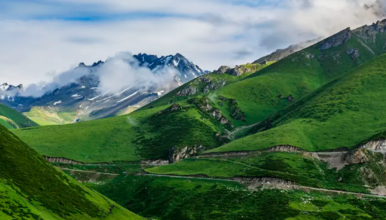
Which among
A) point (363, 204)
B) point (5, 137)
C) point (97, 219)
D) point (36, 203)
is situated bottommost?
point (363, 204)

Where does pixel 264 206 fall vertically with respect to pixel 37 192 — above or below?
below

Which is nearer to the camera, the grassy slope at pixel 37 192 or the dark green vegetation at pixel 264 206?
the grassy slope at pixel 37 192

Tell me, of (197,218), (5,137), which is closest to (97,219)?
(5,137)

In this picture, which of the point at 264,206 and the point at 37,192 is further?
the point at 264,206

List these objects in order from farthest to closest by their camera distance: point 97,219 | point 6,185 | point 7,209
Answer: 1. point 97,219
2. point 6,185
3. point 7,209

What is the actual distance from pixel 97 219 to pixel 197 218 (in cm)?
6238

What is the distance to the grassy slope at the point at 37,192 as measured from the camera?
325ft

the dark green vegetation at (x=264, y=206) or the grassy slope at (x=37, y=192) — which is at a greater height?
the grassy slope at (x=37, y=192)

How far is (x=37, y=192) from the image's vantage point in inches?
4476

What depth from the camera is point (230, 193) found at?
196 meters

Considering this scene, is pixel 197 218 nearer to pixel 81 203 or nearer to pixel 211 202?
pixel 211 202

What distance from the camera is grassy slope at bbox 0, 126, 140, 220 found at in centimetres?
9898

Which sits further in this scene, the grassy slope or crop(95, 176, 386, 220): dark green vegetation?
crop(95, 176, 386, 220): dark green vegetation

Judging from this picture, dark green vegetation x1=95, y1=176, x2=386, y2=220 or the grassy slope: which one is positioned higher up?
the grassy slope
